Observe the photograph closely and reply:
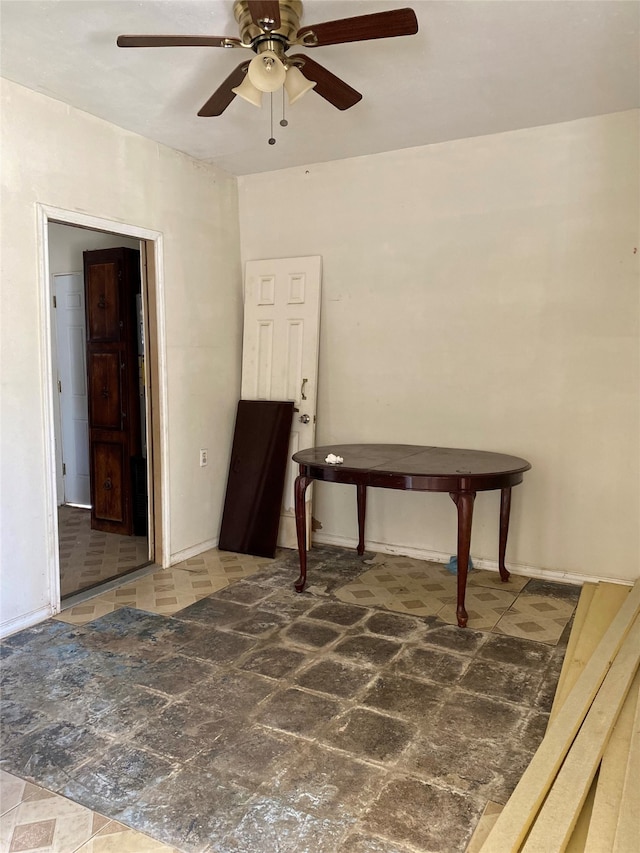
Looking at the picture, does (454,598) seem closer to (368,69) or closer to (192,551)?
(192,551)

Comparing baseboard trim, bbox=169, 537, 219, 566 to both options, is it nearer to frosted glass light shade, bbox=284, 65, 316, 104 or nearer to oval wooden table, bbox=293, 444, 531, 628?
oval wooden table, bbox=293, 444, 531, 628

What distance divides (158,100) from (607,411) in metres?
3.03

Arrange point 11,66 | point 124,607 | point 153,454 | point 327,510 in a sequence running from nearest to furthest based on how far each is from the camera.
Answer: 1. point 11,66
2. point 124,607
3. point 153,454
4. point 327,510

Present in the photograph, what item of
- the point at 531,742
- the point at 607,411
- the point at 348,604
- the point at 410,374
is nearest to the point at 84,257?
the point at 410,374

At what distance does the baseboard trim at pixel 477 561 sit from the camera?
3.67 metres

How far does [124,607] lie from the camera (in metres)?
3.42

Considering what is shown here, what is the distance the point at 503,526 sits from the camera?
11.9 feet

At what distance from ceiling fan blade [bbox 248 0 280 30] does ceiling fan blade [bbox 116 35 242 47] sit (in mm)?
143

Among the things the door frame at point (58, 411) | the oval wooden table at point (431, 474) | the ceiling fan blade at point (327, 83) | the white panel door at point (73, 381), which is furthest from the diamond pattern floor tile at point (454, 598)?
the door frame at point (58, 411)

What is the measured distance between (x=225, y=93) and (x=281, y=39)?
387mm

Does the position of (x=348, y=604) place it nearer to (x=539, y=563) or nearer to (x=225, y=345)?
(x=539, y=563)

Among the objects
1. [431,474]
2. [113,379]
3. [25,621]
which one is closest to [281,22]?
[431,474]

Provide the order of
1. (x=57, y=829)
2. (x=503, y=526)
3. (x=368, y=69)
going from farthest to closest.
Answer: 1. (x=503, y=526)
2. (x=368, y=69)
3. (x=57, y=829)

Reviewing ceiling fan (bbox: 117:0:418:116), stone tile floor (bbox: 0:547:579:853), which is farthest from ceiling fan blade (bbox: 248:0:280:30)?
stone tile floor (bbox: 0:547:579:853)
